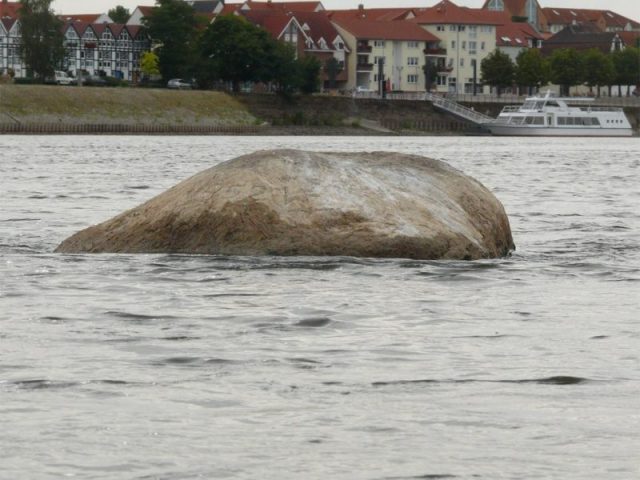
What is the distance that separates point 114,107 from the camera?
118562 mm

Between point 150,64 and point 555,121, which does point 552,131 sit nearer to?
point 555,121

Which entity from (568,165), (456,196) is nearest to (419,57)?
(568,165)

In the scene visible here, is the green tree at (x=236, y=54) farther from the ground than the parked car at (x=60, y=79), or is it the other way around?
the green tree at (x=236, y=54)

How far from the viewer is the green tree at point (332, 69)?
173 metres

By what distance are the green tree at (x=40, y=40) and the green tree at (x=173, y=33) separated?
30.7 feet

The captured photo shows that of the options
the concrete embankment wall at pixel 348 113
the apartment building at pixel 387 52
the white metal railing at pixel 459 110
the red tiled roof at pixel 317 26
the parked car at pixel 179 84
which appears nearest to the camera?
the concrete embankment wall at pixel 348 113

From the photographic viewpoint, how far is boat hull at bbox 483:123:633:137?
128250mm

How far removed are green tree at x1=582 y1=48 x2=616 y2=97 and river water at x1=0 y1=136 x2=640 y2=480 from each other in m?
160

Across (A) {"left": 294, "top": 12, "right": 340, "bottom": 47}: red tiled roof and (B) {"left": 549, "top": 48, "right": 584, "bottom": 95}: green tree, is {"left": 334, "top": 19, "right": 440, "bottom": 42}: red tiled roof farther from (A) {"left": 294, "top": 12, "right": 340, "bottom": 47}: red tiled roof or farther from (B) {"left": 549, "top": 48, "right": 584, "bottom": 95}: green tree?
(B) {"left": 549, "top": 48, "right": 584, "bottom": 95}: green tree

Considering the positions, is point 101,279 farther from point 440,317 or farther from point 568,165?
point 568,165

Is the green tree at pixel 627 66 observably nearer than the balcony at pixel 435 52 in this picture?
Yes

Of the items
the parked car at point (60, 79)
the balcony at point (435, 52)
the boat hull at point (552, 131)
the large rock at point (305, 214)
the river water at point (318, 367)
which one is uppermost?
the balcony at point (435, 52)

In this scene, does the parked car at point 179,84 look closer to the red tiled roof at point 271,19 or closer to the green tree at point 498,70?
the red tiled roof at point 271,19

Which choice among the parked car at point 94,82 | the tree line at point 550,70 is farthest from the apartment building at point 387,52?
the parked car at point 94,82
